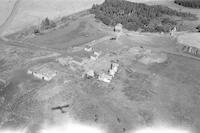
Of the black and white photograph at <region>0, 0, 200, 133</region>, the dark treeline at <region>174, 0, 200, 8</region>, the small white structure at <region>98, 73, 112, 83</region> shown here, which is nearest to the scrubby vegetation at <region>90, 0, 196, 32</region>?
the black and white photograph at <region>0, 0, 200, 133</region>

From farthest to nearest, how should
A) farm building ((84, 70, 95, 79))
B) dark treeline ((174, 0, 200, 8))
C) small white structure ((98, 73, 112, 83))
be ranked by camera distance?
dark treeline ((174, 0, 200, 8)) < farm building ((84, 70, 95, 79)) < small white structure ((98, 73, 112, 83))

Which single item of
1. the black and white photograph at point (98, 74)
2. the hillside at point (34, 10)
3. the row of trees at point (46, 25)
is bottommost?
the black and white photograph at point (98, 74)

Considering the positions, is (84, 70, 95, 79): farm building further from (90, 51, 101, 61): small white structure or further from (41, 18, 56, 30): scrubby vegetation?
(41, 18, 56, 30): scrubby vegetation

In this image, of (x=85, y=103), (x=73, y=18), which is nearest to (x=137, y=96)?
(x=85, y=103)

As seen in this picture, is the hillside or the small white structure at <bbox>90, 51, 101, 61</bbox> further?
the hillside

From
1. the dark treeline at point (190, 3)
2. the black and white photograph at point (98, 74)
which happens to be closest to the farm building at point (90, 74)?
the black and white photograph at point (98, 74)

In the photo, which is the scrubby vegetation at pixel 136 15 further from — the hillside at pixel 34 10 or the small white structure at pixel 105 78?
the small white structure at pixel 105 78

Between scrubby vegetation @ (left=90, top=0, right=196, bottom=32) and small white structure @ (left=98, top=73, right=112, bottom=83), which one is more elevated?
scrubby vegetation @ (left=90, top=0, right=196, bottom=32)
